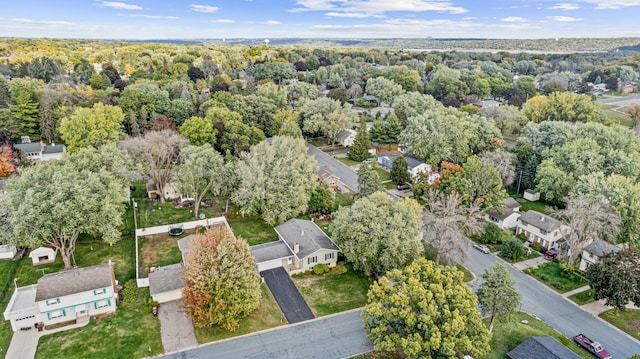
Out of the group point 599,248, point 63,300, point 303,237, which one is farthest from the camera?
point 303,237

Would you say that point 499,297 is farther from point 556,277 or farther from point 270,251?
point 270,251

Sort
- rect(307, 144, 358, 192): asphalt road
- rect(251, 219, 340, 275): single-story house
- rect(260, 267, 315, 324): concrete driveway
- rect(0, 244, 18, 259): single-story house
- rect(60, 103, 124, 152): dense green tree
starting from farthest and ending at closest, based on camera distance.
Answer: rect(60, 103, 124, 152): dense green tree, rect(307, 144, 358, 192): asphalt road, rect(0, 244, 18, 259): single-story house, rect(251, 219, 340, 275): single-story house, rect(260, 267, 315, 324): concrete driveway

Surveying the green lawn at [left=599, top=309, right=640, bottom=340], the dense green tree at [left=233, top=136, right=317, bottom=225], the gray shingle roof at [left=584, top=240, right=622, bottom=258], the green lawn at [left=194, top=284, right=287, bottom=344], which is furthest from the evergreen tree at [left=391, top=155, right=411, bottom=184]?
the green lawn at [left=194, top=284, right=287, bottom=344]

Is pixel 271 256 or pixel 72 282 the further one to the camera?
pixel 271 256

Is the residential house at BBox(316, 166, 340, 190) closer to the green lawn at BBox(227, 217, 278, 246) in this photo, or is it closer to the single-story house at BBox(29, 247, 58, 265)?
the green lawn at BBox(227, 217, 278, 246)

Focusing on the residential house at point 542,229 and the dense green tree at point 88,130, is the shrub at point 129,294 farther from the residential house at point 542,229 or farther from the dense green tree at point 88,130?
the residential house at point 542,229

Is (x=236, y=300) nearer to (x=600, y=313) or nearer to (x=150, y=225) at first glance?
(x=150, y=225)

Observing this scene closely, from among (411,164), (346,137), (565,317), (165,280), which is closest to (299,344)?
(165,280)
